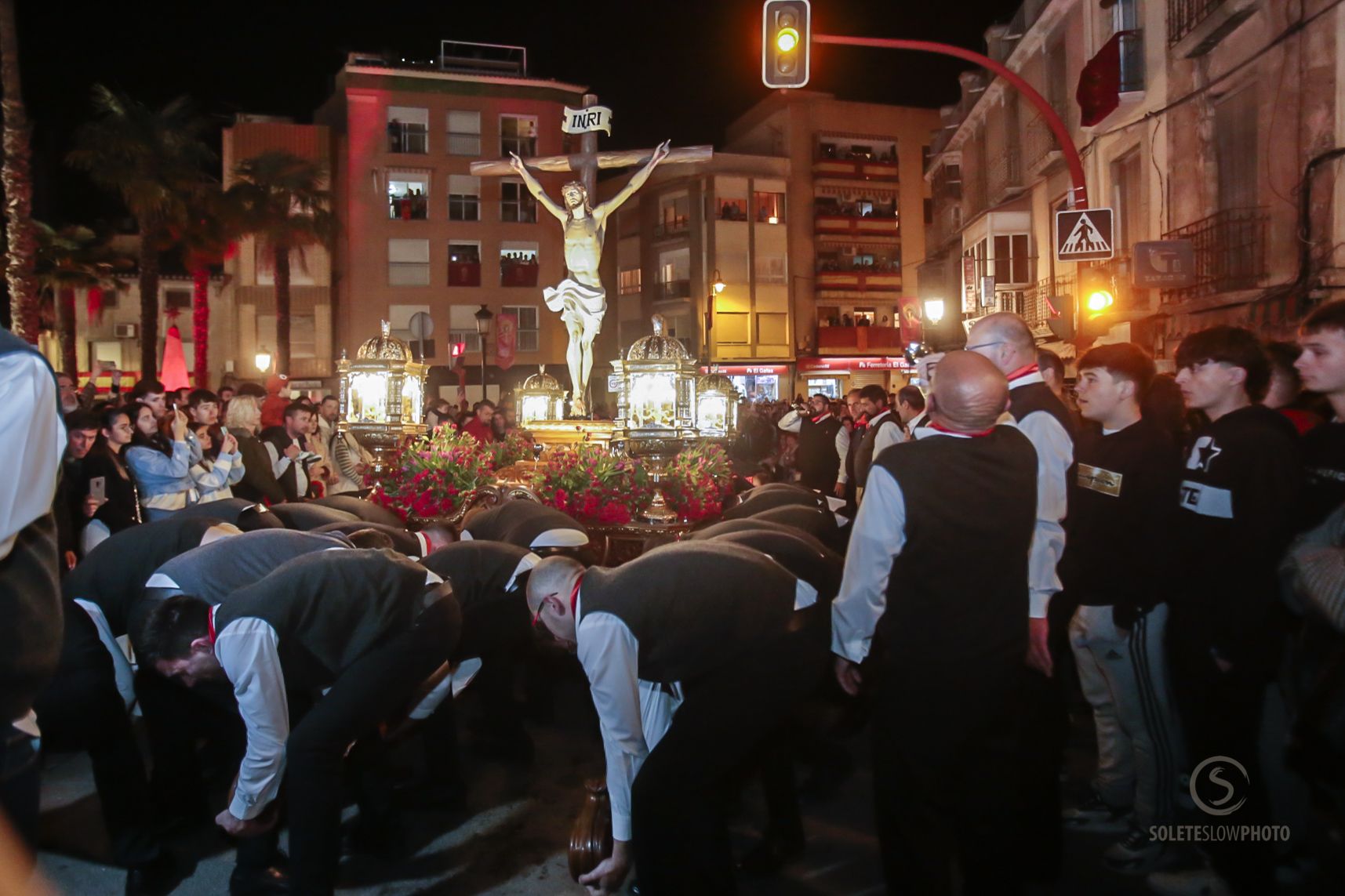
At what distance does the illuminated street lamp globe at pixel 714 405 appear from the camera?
557 inches

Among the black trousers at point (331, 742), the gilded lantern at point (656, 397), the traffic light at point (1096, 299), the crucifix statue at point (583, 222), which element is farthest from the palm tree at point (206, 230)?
the black trousers at point (331, 742)

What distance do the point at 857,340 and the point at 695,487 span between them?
3348 centimetres

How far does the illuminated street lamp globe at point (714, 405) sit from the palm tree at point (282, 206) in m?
18.8

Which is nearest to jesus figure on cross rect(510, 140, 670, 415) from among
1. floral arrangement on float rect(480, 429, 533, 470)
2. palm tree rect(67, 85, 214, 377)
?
floral arrangement on float rect(480, 429, 533, 470)

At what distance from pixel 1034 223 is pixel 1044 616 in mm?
19662

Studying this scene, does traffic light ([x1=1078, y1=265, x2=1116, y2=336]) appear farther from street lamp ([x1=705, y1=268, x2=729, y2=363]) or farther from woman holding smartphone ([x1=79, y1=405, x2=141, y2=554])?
street lamp ([x1=705, y1=268, x2=729, y2=363])

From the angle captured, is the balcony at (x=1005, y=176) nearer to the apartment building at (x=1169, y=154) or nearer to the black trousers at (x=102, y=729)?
the apartment building at (x=1169, y=154)

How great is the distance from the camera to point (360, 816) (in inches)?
178

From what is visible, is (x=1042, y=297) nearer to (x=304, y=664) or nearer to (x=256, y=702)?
(x=304, y=664)

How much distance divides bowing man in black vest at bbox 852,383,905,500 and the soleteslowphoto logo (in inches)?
116

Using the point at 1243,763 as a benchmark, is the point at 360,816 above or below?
below

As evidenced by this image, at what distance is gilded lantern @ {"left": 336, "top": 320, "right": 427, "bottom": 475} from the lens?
444 inches

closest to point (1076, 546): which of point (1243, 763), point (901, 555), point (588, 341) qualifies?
point (1243, 763)

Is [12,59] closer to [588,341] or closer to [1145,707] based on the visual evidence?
[588,341]
